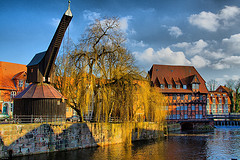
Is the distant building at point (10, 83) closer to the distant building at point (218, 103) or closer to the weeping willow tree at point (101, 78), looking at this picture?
the weeping willow tree at point (101, 78)

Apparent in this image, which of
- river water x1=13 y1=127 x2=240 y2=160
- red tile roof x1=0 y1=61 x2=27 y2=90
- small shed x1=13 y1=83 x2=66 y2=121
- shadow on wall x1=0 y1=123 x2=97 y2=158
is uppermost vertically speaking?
red tile roof x1=0 y1=61 x2=27 y2=90

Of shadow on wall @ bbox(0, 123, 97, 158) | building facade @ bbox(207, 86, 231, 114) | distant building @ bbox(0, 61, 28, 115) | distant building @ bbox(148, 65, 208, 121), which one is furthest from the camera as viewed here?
building facade @ bbox(207, 86, 231, 114)

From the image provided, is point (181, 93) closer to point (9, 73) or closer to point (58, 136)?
point (9, 73)

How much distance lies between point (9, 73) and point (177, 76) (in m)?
32.2

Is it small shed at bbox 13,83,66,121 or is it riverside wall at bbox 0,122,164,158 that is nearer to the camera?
riverside wall at bbox 0,122,164,158

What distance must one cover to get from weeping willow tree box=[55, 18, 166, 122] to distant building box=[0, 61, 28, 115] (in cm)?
1305

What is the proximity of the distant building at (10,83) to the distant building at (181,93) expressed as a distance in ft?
79.9

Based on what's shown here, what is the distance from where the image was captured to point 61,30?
65.5ft

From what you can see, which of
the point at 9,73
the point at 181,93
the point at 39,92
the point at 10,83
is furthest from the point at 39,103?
the point at 181,93

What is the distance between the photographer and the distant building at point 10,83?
32438 millimetres

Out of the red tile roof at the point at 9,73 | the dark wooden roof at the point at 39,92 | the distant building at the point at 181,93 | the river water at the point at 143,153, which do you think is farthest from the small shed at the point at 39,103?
the distant building at the point at 181,93

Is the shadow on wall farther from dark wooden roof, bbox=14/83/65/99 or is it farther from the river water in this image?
dark wooden roof, bbox=14/83/65/99

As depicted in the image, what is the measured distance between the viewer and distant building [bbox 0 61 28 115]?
106 ft

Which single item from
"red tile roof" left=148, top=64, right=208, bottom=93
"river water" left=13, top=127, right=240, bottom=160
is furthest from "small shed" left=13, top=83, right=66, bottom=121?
"red tile roof" left=148, top=64, right=208, bottom=93
